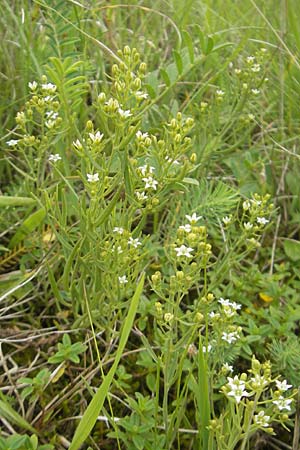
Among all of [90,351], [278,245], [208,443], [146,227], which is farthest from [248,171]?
[208,443]

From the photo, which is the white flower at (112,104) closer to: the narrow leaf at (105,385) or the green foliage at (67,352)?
the narrow leaf at (105,385)

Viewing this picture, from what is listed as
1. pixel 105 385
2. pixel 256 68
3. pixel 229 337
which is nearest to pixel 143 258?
pixel 229 337

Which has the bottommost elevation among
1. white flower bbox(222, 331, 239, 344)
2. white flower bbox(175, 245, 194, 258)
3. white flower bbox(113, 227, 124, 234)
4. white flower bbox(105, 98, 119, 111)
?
white flower bbox(222, 331, 239, 344)

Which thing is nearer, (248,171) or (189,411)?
(189,411)

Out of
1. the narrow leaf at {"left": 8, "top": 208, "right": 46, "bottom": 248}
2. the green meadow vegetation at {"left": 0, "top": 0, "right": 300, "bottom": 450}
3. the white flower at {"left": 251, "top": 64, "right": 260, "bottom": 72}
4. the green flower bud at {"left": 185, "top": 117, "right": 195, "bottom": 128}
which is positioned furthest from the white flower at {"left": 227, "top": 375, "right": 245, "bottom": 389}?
the white flower at {"left": 251, "top": 64, "right": 260, "bottom": 72}

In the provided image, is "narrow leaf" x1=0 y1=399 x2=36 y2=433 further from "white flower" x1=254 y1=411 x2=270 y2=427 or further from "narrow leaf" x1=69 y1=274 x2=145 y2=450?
"white flower" x1=254 y1=411 x2=270 y2=427

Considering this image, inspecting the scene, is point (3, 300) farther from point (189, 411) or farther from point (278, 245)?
point (278, 245)

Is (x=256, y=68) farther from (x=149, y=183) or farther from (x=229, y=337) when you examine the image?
(x=229, y=337)

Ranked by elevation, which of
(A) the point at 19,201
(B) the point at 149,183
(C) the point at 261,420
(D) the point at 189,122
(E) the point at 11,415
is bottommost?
(E) the point at 11,415
